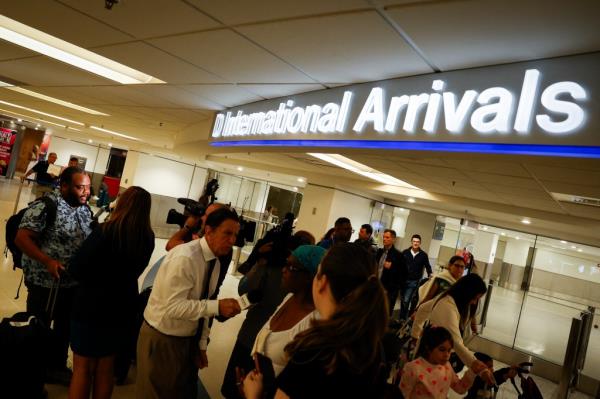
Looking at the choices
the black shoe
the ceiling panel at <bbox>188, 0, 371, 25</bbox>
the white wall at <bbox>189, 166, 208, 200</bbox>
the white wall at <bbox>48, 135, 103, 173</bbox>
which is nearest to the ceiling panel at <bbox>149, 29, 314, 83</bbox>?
the ceiling panel at <bbox>188, 0, 371, 25</bbox>

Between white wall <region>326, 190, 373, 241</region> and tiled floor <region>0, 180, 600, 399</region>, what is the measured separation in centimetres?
322

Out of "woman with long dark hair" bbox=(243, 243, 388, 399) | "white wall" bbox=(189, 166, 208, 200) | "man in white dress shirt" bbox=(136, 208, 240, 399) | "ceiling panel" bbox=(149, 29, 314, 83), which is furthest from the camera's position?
"white wall" bbox=(189, 166, 208, 200)

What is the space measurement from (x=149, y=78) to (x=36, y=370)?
9.71ft

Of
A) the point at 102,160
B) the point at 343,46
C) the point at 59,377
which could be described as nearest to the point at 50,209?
the point at 59,377

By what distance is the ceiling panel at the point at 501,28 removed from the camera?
1508 millimetres

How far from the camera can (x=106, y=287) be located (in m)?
2.19

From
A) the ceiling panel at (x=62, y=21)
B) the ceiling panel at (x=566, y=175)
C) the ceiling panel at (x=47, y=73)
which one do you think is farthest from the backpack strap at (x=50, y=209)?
the ceiling panel at (x=566, y=175)

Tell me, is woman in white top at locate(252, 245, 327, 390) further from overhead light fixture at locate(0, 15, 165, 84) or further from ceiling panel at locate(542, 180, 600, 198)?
overhead light fixture at locate(0, 15, 165, 84)

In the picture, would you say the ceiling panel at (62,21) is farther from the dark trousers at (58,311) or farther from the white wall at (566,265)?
the white wall at (566,265)

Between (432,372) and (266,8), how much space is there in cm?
256

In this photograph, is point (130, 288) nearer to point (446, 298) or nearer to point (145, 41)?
point (145, 41)

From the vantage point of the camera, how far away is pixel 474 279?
3195 mm

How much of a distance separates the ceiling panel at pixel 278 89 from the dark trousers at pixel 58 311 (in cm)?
221

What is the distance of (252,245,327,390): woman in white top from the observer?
60.1 inches
